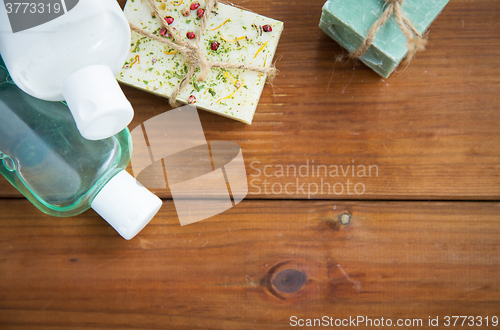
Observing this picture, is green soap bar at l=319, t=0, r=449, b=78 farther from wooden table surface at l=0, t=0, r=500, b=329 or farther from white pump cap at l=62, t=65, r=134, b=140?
white pump cap at l=62, t=65, r=134, b=140

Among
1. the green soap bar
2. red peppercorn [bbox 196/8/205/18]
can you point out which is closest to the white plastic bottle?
red peppercorn [bbox 196/8/205/18]

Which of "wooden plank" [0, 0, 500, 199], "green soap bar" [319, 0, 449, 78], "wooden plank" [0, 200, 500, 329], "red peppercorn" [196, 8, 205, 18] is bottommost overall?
"wooden plank" [0, 200, 500, 329]

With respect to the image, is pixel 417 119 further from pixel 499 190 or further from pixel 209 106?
pixel 209 106

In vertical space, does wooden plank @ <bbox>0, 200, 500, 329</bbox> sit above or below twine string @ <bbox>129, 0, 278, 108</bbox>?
A: below

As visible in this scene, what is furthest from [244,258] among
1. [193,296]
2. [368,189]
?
[368,189]

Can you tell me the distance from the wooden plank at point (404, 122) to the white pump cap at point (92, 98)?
134 mm

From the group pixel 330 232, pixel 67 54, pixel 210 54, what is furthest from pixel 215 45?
pixel 330 232

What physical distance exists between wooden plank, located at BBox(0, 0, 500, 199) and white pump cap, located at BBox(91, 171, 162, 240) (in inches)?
3.0

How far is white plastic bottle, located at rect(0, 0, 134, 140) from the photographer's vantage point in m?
0.30

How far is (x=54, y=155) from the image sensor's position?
0.38 metres

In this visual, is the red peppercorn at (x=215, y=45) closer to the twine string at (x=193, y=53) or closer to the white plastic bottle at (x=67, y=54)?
the twine string at (x=193, y=53)

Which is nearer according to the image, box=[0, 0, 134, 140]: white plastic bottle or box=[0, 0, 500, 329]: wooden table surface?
box=[0, 0, 134, 140]: white plastic bottle

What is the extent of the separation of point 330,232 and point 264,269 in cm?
10

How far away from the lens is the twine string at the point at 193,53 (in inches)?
15.9
